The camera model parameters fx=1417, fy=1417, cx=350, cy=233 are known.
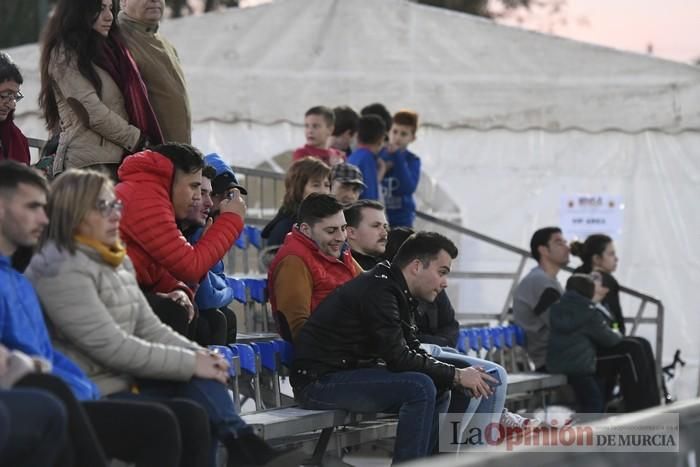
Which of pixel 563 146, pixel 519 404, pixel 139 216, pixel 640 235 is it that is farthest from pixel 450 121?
pixel 139 216

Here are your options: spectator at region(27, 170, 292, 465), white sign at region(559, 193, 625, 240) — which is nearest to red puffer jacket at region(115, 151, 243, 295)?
spectator at region(27, 170, 292, 465)

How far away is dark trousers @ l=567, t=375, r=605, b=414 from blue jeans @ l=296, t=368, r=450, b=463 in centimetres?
323

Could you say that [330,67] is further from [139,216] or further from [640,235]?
[139,216]

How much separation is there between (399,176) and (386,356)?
378cm

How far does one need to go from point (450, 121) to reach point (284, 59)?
153cm

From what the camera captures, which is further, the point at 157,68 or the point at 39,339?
the point at 157,68

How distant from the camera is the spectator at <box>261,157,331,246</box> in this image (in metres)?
7.72

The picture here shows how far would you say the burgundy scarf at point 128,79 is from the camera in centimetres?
636

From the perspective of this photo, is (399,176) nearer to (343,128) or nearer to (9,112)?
(343,128)

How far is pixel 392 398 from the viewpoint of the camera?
626 centimetres

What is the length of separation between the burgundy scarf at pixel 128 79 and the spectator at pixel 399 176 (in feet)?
11.8

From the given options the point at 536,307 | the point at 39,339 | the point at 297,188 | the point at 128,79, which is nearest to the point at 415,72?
the point at 536,307

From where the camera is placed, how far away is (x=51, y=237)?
4676mm
